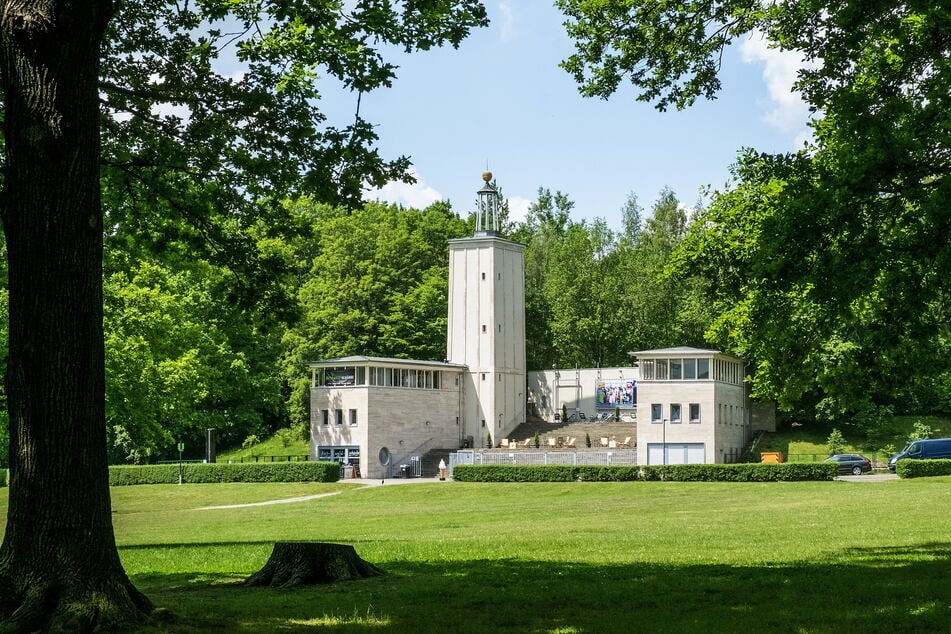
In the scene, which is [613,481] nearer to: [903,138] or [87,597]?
[903,138]

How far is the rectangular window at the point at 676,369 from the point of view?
57.0 metres

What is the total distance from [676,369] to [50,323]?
50.1m

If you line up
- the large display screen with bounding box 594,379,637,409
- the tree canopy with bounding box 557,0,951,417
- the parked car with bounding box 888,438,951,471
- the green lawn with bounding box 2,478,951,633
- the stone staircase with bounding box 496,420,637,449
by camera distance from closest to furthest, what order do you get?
the green lawn with bounding box 2,478,951,633 → the tree canopy with bounding box 557,0,951,417 → the parked car with bounding box 888,438,951,471 → the stone staircase with bounding box 496,420,637,449 → the large display screen with bounding box 594,379,637,409

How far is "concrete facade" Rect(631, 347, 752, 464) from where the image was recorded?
56219 mm

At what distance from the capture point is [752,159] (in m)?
18.4

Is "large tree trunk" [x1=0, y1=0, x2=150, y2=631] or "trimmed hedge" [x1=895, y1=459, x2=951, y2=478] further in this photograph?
"trimmed hedge" [x1=895, y1=459, x2=951, y2=478]

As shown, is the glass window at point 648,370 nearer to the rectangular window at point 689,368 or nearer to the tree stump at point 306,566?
the rectangular window at point 689,368

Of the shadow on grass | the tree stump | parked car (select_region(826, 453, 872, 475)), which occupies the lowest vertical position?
parked car (select_region(826, 453, 872, 475))

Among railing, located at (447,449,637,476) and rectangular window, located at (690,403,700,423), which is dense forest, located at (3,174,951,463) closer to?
rectangular window, located at (690,403,700,423)

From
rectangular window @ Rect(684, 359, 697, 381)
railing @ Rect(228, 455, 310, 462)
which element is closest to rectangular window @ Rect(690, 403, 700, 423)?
rectangular window @ Rect(684, 359, 697, 381)

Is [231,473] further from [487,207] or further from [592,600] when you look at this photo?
[592,600]

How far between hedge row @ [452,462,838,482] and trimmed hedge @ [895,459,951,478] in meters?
2.90

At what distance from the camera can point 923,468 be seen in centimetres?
4491

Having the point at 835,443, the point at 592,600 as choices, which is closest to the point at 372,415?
the point at 835,443
